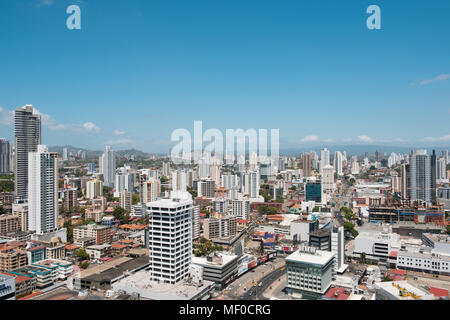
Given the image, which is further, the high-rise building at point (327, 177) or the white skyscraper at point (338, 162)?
the white skyscraper at point (338, 162)

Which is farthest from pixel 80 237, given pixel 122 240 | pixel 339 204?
pixel 339 204

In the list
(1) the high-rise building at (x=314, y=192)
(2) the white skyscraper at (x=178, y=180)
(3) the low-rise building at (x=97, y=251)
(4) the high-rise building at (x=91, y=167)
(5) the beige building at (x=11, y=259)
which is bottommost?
(3) the low-rise building at (x=97, y=251)

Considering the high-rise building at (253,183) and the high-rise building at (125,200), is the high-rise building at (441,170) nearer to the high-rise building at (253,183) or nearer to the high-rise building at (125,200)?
the high-rise building at (253,183)

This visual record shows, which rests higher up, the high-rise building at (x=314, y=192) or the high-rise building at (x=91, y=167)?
the high-rise building at (x=91, y=167)

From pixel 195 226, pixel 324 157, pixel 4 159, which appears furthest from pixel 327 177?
pixel 4 159

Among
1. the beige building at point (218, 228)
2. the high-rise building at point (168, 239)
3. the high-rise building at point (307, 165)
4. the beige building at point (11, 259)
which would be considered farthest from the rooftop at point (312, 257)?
the high-rise building at point (307, 165)

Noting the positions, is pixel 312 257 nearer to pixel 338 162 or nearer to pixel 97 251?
pixel 97 251
